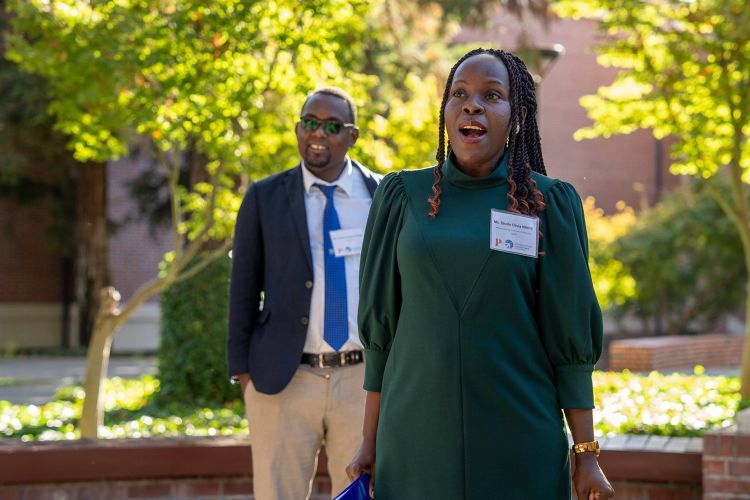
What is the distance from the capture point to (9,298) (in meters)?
24.2

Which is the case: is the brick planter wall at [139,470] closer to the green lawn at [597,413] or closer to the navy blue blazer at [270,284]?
the green lawn at [597,413]

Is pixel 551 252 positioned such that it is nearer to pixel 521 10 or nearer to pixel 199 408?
pixel 199 408

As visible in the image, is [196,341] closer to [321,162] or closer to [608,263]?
[321,162]

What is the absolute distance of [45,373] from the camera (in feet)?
58.2

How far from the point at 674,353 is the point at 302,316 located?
12.7m

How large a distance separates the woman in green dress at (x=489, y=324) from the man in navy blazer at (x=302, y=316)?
4.46ft

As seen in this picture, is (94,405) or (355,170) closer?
(355,170)

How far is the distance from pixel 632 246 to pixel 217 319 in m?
10.7

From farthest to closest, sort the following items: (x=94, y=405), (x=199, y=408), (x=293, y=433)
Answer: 1. (x=199, y=408)
2. (x=94, y=405)
3. (x=293, y=433)

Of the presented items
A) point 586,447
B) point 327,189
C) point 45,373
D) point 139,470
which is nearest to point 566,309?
point 586,447

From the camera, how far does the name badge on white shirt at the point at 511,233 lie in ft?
8.79

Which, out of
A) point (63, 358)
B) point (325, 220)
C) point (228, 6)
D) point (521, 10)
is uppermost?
point (521, 10)

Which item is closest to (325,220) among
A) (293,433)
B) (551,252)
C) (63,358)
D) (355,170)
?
(355,170)

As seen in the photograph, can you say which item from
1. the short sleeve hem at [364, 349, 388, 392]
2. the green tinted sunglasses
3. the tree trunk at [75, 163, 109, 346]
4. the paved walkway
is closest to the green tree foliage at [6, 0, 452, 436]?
the green tinted sunglasses
